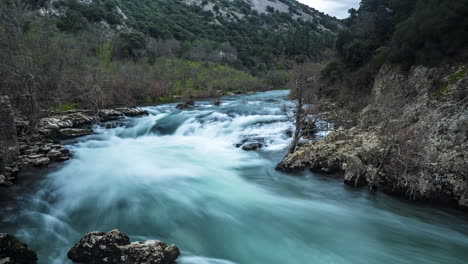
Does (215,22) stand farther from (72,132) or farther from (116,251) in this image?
(116,251)

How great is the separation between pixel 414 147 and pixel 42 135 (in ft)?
63.6

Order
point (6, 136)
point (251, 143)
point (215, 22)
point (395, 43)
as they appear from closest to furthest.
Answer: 1. point (6, 136)
2. point (395, 43)
3. point (251, 143)
4. point (215, 22)

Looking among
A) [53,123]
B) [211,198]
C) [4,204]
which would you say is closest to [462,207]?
[211,198]

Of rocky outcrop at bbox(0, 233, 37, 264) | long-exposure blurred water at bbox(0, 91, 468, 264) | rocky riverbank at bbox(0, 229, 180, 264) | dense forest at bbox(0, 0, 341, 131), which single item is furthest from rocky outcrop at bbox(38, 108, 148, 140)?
rocky riverbank at bbox(0, 229, 180, 264)

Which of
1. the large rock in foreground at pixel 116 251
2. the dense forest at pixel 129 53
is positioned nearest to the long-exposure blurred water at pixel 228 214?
the large rock in foreground at pixel 116 251

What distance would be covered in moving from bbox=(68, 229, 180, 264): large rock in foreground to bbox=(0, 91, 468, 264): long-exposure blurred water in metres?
0.72

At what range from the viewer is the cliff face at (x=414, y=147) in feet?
30.2

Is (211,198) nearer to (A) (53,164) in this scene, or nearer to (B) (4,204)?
(B) (4,204)

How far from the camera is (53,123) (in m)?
19.6

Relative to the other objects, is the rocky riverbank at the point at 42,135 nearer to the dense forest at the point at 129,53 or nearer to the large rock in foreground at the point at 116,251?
the dense forest at the point at 129,53

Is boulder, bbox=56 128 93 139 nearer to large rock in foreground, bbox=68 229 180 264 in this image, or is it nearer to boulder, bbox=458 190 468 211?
large rock in foreground, bbox=68 229 180 264

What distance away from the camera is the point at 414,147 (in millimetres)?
10023

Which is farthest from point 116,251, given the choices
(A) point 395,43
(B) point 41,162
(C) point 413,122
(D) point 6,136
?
(A) point 395,43

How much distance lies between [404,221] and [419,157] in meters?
2.48
